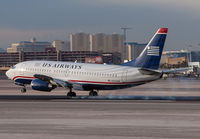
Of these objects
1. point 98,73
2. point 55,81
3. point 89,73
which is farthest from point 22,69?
point 98,73

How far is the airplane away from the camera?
148ft

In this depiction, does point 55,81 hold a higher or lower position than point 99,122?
higher

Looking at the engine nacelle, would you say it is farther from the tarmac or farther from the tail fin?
the tarmac

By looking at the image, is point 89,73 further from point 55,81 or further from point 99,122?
point 99,122

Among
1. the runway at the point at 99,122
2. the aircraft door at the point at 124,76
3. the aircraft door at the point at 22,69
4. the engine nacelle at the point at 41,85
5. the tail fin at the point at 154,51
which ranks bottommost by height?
the runway at the point at 99,122

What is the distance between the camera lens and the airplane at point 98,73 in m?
45.0

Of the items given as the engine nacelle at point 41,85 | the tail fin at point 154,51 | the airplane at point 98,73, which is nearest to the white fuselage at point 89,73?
the airplane at point 98,73

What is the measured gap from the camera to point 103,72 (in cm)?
4700

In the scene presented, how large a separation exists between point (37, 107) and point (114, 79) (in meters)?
15.1

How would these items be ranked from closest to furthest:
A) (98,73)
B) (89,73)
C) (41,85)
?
1. (41,85)
2. (98,73)
3. (89,73)

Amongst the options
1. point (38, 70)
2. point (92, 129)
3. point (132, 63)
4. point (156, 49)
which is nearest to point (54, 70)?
point (38, 70)

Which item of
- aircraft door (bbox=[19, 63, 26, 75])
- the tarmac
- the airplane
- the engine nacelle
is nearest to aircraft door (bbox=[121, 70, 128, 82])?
the airplane

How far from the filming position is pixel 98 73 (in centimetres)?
4716

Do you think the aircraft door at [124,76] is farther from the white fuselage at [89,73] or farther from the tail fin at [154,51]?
the tail fin at [154,51]
